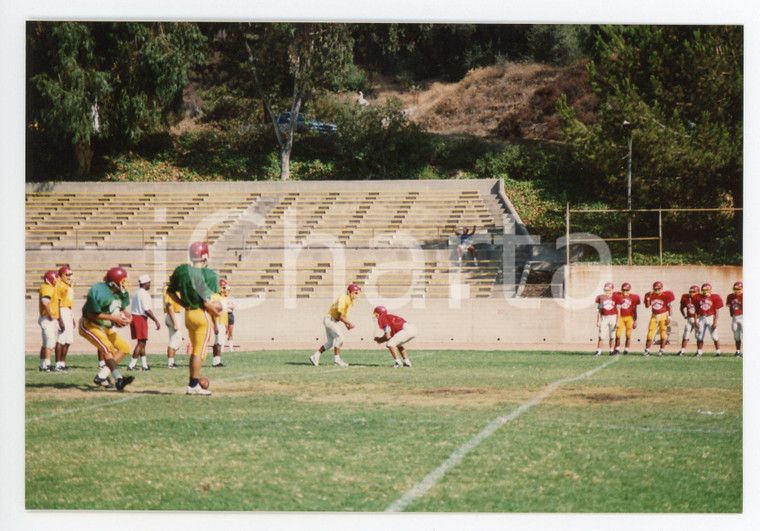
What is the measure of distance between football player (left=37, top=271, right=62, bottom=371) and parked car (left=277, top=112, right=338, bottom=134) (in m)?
22.4

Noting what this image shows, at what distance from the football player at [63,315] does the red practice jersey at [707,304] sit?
10868 mm

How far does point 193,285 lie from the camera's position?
862cm

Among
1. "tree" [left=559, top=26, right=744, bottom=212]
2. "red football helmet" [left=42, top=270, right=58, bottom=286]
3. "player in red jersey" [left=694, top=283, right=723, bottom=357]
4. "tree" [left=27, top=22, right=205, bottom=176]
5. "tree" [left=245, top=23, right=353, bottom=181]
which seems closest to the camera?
"red football helmet" [left=42, top=270, right=58, bottom=286]

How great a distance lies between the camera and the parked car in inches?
1353

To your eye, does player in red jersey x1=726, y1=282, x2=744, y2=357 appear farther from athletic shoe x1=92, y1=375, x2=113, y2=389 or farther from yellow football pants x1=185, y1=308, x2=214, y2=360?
athletic shoe x1=92, y1=375, x2=113, y2=389

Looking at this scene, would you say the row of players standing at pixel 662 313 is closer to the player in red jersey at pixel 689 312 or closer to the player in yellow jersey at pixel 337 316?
the player in red jersey at pixel 689 312

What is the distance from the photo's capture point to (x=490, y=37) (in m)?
43.3

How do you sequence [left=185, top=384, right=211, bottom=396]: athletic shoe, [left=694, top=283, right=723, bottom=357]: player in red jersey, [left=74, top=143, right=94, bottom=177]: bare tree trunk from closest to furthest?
[left=185, top=384, right=211, bottom=396]: athletic shoe
[left=694, top=283, right=723, bottom=357]: player in red jersey
[left=74, top=143, right=94, bottom=177]: bare tree trunk

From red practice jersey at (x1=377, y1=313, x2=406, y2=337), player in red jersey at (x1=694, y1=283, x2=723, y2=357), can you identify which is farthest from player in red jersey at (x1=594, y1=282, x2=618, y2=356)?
red practice jersey at (x1=377, y1=313, x2=406, y2=337)

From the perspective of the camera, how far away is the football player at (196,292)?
28.3ft

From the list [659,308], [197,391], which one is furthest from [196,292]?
[659,308]

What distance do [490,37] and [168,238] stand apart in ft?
83.1

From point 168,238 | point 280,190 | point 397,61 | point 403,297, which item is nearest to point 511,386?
point 403,297

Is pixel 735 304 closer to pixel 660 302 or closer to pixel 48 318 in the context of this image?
pixel 660 302
